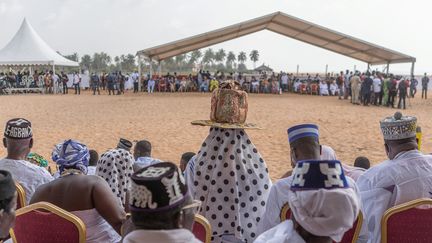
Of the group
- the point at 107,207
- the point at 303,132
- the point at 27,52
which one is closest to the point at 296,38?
the point at 27,52

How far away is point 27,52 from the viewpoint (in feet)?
94.3

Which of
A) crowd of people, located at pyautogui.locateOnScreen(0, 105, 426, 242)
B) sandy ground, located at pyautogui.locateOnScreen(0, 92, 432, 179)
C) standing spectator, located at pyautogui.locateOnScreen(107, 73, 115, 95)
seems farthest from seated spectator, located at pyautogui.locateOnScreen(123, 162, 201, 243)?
standing spectator, located at pyautogui.locateOnScreen(107, 73, 115, 95)

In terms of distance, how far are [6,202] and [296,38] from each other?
2940 centimetres

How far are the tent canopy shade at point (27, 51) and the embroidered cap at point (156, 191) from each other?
93.9 feet

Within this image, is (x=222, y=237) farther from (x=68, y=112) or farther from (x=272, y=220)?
(x=68, y=112)

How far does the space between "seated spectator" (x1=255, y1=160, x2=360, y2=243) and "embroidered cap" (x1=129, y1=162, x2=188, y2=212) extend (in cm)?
48

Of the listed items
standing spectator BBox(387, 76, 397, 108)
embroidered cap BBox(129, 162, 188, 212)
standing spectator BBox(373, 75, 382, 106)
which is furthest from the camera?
standing spectator BBox(373, 75, 382, 106)

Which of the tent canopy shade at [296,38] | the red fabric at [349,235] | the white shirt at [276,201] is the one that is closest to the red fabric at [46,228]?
the white shirt at [276,201]

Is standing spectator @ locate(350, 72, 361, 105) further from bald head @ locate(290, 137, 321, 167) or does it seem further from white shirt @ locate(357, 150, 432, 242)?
bald head @ locate(290, 137, 321, 167)

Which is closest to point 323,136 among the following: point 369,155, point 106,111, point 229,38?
point 369,155

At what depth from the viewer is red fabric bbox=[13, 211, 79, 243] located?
8.11 ft

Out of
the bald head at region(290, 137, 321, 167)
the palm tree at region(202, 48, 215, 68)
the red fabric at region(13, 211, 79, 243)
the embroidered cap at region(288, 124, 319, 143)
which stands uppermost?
the palm tree at region(202, 48, 215, 68)

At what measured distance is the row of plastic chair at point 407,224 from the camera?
8.61 ft

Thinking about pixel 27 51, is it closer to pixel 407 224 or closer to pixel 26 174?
pixel 26 174
